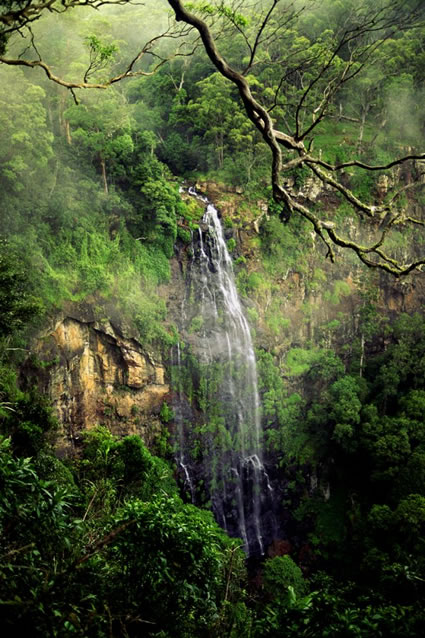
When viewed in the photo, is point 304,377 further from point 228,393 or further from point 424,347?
point 424,347

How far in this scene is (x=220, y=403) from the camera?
1791 centimetres

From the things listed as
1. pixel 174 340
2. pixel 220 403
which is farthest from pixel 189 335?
pixel 220 403

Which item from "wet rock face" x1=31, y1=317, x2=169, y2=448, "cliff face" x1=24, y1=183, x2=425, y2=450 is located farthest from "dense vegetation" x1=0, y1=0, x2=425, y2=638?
"wet rock face" x1=31, y1=317, x2=169, y2=448

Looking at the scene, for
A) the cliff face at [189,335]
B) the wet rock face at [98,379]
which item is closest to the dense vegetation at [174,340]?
the cliff face at [189,335]

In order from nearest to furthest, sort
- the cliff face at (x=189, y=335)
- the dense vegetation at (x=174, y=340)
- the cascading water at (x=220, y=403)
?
the dense vegetation at (x=174, y=340) → the cliff face at (x=189, y=335) → the cascading water at (x=220, y=403)

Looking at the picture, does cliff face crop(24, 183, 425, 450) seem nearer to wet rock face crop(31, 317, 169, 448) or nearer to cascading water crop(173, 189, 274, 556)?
wet rock face crop(31, 317, 169, 448)

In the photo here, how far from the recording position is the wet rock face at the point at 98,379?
45.4 ft

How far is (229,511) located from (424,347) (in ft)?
32.2

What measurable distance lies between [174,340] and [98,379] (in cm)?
322

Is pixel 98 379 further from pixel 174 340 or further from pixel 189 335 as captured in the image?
pixel 189 335

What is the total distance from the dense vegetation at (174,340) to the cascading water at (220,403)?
2.18ft

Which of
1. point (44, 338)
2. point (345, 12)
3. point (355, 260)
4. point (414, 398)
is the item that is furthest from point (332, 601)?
point (345, 12)

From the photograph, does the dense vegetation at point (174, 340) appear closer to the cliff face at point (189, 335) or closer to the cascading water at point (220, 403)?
the cliff face at point (189, 335)

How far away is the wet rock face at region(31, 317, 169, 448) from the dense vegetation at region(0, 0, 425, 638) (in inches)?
25.0
